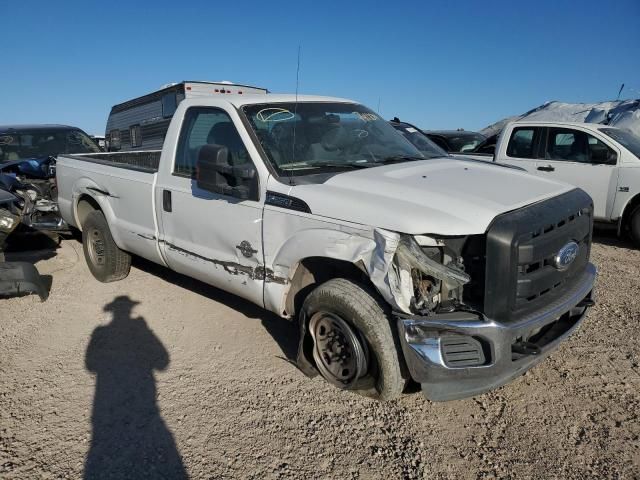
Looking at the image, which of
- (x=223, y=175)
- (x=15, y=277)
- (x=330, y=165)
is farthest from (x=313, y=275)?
(x=15, y=277)

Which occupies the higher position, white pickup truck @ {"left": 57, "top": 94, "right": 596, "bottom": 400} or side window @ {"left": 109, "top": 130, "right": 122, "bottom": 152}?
side window @ {"left": 109, "top": 130, "right": 122, "bottom": 152}

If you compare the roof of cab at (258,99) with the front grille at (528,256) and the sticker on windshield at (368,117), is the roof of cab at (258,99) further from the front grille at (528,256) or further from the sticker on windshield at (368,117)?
the front grille at (528,256)

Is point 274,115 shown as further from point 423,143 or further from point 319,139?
point 423,143

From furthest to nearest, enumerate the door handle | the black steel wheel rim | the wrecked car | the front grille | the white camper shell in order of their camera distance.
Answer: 1. the white camper shell
2. the wrecked car
3. the door handle
4. the black steel wheel rim
5. the front grille

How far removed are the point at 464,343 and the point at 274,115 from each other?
2266 mm

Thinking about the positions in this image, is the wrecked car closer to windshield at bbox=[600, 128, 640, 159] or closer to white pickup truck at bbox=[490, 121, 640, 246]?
white pickup truck at bbox=[490, 121, 640, 246]

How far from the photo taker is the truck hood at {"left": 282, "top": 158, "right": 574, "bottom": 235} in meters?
2.72

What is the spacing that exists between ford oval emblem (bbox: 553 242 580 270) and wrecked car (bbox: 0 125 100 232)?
645 cm

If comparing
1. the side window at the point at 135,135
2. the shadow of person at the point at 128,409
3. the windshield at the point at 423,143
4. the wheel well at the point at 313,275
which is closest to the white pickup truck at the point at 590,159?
the windshield at the point at 423,143

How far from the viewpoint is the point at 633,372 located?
355cm

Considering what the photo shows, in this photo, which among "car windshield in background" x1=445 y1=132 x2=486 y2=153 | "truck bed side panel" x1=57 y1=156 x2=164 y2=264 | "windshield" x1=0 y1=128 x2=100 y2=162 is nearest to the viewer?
"truck bed side panel" x1=57 y1=156 x2=164 y2=264

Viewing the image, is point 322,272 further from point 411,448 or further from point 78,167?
point 78,167

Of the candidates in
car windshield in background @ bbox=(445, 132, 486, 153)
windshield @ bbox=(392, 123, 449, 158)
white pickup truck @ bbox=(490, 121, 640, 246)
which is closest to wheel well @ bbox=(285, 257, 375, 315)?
windshield @ bbox=(392, 123, 449, 158)

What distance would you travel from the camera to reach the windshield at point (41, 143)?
28.1 ft
